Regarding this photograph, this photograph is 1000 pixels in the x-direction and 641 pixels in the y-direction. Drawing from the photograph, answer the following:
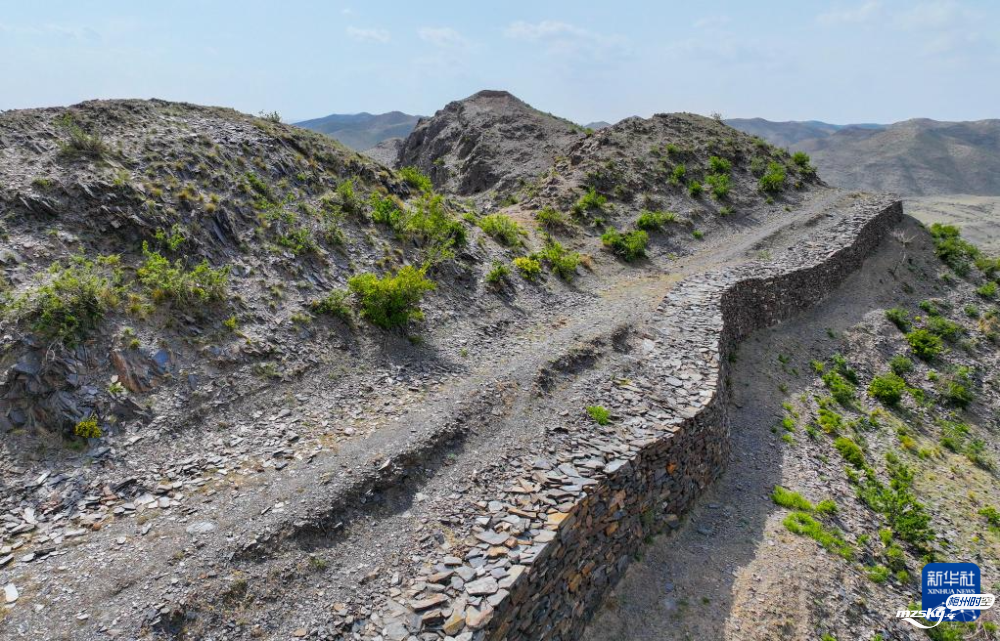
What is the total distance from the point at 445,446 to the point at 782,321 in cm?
1944

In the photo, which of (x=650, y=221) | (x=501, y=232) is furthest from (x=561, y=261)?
(x=650, y=221)

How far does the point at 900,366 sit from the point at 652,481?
18422 mm

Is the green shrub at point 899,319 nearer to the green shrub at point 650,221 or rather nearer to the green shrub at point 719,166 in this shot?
the green shrub at point 650,221

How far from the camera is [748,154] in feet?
137

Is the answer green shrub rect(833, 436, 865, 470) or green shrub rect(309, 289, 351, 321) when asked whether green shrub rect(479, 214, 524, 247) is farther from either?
green shrub rect(833, 436, 865, 470)

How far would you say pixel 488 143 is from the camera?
50.2 metres

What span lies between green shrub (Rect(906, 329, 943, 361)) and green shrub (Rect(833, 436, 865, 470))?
10.7 meters

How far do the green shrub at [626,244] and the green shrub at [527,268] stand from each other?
6.74 meters

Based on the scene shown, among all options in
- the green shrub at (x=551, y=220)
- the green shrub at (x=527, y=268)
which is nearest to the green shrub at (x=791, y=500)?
the green shrub at (x=527, y=268)

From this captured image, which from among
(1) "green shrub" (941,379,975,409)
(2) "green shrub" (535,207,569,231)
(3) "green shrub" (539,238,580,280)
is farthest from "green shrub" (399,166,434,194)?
(1) "green shrub" (941,379,975,409)

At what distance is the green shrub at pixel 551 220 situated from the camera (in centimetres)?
3036

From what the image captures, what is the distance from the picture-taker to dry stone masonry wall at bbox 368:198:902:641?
8516mm

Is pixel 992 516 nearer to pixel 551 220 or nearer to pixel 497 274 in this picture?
pixel 497 274

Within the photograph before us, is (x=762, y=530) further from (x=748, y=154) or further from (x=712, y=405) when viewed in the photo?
(x=748, y=154)
